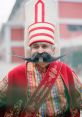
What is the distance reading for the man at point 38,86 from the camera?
281cm

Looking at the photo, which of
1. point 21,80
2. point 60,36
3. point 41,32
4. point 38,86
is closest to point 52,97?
point 38,86

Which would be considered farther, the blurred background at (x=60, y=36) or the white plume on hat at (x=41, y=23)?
the blurred background at (x=60, y=36)

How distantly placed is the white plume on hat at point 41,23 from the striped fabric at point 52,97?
16cm

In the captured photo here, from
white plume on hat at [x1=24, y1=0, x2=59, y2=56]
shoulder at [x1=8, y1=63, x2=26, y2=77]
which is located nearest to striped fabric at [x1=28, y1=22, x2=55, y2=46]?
white plume on hat at [x1=24, y1=0, x2=59, y2=56]

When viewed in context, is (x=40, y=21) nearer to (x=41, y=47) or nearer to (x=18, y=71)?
(x=41, y=47)

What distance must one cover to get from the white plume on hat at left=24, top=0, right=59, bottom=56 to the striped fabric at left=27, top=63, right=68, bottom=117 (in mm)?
161

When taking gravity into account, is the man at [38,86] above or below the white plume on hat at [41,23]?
below

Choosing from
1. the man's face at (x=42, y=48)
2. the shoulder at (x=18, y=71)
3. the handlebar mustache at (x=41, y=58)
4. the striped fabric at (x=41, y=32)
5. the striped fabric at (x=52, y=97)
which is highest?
the striped fabric at (x=41, y=32)

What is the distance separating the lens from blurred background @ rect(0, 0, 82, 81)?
3.69 m

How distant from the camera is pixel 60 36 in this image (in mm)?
3625

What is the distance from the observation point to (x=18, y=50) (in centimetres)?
370

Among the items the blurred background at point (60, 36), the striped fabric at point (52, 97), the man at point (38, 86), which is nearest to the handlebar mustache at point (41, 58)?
the man at point (38, 86)

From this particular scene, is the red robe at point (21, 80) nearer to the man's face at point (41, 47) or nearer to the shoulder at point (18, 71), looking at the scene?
the shoulder at point (18, 71)

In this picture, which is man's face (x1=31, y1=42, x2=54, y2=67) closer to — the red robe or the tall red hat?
the tall red hat
